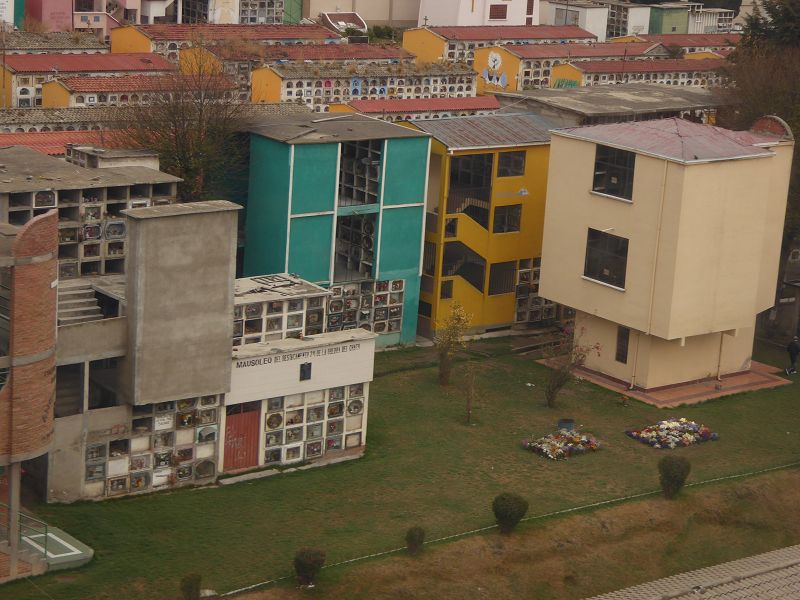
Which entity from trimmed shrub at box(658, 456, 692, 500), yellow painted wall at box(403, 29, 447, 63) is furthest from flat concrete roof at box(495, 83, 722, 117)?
yellow painted wall at box(403, 29, 447, 63)

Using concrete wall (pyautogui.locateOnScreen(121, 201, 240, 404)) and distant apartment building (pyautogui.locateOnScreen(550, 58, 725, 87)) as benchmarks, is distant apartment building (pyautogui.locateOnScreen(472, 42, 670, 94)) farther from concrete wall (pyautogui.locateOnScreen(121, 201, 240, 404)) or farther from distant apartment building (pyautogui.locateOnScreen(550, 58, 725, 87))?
concrete wall (pyautogui.locateOnScreen(121, 201, 240, 404))

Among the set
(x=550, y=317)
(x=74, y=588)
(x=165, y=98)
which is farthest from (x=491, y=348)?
(x=74, y=588)

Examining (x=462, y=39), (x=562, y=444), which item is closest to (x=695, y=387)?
(x=562, y=444)

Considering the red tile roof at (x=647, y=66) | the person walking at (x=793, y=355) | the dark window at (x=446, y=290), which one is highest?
the red tile roof at (x=647, y=66)

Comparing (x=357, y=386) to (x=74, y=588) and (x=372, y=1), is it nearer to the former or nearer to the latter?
(x=74, y=588)

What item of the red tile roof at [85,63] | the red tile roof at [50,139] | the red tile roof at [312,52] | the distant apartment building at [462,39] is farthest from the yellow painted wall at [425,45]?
the red tile roof at [50,139]

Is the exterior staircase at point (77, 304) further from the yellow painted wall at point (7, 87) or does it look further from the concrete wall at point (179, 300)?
the yellow painted wall at point (7, 87)

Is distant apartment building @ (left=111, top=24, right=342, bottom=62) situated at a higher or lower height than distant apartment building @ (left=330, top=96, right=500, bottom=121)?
higher
